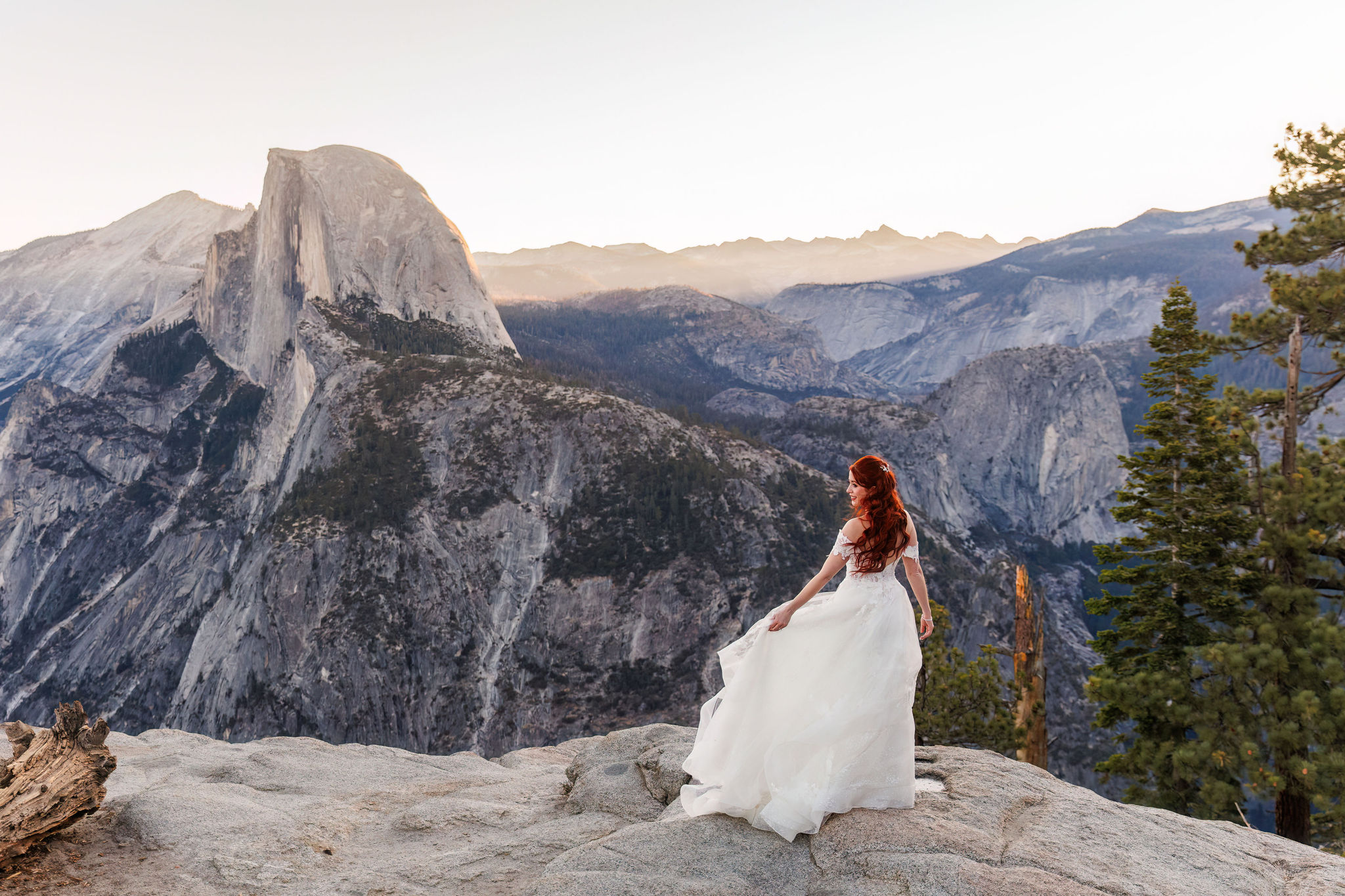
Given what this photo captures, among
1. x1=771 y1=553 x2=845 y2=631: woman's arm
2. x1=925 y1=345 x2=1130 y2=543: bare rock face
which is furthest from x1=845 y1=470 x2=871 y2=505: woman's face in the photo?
x1=925 y1=345 x2=1130 y2=543: bare rock face

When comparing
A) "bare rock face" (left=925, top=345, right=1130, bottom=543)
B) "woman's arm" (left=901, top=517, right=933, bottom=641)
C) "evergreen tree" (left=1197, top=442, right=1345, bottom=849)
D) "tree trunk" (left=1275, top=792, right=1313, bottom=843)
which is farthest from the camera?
"bare rock face" (left=925, top=345, right=1130, bottom=543)

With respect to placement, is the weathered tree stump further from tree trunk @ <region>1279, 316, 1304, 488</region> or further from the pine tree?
tree trunk @ <region>1279, 316, 1304, 488</region>

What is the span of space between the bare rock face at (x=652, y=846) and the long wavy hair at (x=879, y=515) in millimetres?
3114

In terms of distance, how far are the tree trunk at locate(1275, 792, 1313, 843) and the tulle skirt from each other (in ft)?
52.7

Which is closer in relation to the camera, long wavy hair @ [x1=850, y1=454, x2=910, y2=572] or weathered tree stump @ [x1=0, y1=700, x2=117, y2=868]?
long wavy hair @ [x1=850, y1=454, x2=910, y2=572]

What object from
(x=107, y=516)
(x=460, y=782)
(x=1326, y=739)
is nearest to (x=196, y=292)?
(x=107, y=516)

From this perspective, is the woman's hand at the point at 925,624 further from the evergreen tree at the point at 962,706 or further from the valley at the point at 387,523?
the valley at the point at 387,523

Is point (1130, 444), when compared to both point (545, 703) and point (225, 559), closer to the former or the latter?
point (545, 703)

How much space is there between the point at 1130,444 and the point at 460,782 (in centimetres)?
22351

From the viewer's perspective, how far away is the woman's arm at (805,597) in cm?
817

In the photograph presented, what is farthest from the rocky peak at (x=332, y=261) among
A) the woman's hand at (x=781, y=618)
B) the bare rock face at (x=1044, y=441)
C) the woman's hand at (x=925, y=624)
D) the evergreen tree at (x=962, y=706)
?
the bare rock face at (x=1044, y=441)

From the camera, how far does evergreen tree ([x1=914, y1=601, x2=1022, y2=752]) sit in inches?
910

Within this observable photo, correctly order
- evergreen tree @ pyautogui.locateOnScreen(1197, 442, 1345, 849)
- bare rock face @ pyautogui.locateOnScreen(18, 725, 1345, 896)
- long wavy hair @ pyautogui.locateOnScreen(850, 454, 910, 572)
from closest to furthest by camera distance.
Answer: bare rock face @ pyautogui.locateOnScreen(18, 725, 1345, 896), long wavy hair @ pyautogui.locateOnScreen(850, 454, 910, 572), evergreen tree @ pyautogui.locateOnScreen(1197, 442, 1345, 849)

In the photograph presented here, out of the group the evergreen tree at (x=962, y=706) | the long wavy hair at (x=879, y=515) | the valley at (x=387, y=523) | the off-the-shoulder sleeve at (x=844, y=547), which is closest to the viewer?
the long wavy hair at (x=879, y=515)
